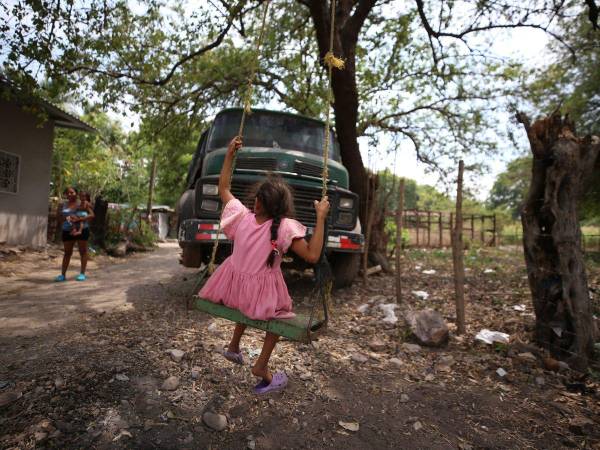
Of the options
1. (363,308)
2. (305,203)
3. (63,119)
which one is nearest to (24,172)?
(63,119)

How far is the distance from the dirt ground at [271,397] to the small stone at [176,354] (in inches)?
1.7

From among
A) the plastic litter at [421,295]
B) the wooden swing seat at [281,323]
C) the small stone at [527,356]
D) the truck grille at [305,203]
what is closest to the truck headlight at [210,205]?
the truck grille at [305,203]

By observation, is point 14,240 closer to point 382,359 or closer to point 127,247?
point 127,247

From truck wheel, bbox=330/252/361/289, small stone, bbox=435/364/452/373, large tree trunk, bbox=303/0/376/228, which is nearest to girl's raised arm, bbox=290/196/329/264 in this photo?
small stone, bbox=435/364/452/373

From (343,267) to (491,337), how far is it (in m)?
2.72

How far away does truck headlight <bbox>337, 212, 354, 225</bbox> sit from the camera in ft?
17.0

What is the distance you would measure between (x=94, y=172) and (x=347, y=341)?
20502mm

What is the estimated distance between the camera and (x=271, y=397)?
2818 millimetres

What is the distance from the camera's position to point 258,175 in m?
4.77

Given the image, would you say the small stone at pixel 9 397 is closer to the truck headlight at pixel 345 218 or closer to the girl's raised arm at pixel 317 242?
the girl's raised arm at pixel 317 242

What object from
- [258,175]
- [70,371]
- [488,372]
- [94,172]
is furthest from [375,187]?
[94,172]

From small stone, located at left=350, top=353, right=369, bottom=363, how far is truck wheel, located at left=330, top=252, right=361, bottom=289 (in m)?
2.56

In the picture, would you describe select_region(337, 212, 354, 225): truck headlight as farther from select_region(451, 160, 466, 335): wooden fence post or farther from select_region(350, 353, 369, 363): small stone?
select_region(350, 353, 369, 363): small stone

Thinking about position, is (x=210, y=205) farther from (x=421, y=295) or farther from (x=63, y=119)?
(x=63, y=119)
